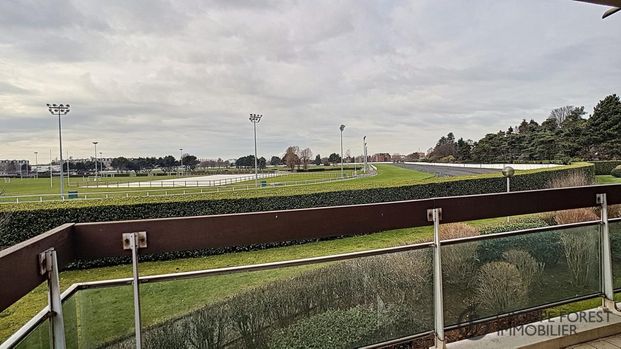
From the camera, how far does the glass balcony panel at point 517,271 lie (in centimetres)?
167

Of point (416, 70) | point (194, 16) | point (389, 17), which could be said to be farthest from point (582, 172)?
point (194, 16)

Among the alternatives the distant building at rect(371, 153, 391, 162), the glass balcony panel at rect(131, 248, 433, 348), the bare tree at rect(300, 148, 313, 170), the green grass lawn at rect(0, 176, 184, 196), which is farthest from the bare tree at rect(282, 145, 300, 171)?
the glass balcony panel at rect(131, 248, 433, 348)

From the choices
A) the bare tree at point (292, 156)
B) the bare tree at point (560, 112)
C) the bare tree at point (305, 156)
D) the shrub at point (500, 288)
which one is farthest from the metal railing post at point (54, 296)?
the bare tree at point (305, 156)

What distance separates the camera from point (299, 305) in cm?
144

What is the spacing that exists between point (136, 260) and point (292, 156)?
2156 inches

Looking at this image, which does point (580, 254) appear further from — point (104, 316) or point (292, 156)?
point (292, 156)

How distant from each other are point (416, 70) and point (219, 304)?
14912mm

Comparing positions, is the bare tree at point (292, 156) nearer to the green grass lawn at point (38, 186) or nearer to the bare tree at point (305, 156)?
the bare tree at point (305, 156)

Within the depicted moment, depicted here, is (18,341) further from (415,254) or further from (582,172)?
(582,172)

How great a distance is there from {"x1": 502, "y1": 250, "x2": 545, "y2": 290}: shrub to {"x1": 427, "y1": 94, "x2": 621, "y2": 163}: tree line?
2884 centimetres

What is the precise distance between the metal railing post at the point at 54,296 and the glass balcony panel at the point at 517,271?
1.47m

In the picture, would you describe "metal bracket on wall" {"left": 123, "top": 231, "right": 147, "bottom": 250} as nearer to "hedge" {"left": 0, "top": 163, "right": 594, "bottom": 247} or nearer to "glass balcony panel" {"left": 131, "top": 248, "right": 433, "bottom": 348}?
"glass balcony panel" {"left": 131, "top": 248, "right": 433, "bottom": 348}

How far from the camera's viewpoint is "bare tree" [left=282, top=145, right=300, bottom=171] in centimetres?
Result: 5574

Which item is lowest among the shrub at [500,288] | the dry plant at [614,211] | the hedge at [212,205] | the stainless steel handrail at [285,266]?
the hedge at [212,205]
